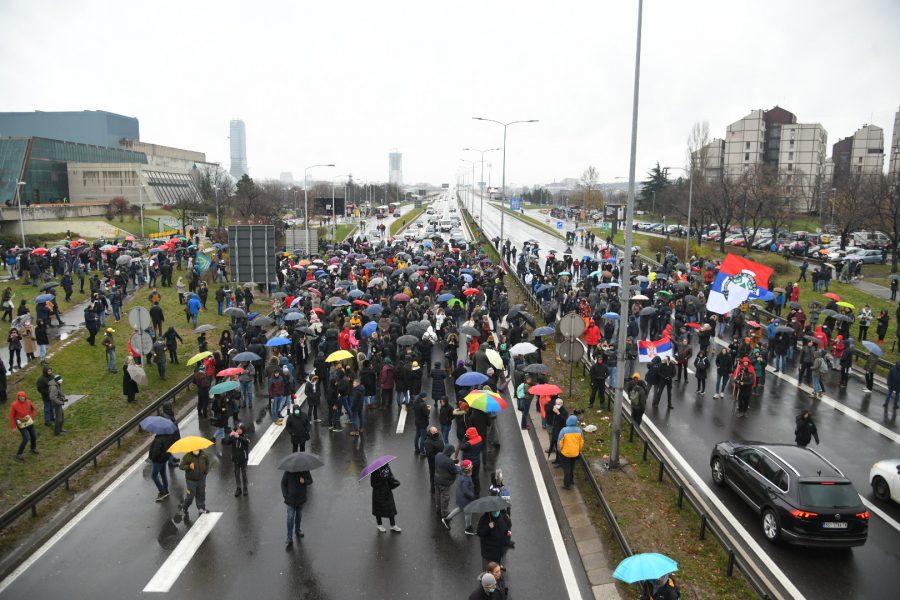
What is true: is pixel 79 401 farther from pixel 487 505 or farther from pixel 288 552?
pixel 487 505

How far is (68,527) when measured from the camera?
11.1 meters

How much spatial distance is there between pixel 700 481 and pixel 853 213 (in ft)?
150

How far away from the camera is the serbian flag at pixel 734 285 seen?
20219 millimetres

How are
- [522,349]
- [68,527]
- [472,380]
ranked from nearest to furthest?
[68,527], [472,380], [522,349]

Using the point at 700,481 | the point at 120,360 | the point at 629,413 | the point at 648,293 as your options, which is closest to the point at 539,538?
the point at 700,481

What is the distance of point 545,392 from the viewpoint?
44.4 ft

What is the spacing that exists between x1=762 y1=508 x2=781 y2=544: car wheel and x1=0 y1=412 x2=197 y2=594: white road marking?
39.0 ft

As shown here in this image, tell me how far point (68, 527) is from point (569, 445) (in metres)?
9.07

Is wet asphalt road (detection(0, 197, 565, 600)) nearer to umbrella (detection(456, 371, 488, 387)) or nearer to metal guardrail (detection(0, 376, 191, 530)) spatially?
metal guardrail (detection(0, 376, 191, 530))

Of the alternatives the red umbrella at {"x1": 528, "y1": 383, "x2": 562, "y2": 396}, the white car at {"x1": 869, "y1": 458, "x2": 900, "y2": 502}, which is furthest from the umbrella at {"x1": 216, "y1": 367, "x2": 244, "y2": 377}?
the white car at {"x1": 869, "y1": 458, "x2": 900, "y2": 502}

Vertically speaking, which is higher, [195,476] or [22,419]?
[22,419]

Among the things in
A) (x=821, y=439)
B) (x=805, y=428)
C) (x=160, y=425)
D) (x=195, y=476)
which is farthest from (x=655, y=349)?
(x=160, y=425)

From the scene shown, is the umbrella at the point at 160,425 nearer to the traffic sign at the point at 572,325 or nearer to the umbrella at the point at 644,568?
the umbrella at the point at 644,568

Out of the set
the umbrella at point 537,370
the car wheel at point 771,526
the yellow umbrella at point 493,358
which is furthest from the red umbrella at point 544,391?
the car wheel at point 771,526
